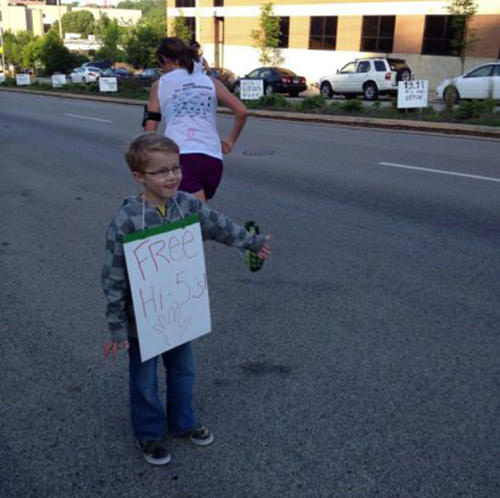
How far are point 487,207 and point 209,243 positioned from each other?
3507 mm

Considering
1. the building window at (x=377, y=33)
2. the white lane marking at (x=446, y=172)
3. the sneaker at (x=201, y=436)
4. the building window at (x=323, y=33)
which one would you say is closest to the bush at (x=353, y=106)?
the white lane marking at (x=446, y=172)

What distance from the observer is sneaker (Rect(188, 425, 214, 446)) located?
2.86 metres

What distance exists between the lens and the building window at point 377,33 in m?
34.9

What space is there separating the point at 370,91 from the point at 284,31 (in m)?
17.5

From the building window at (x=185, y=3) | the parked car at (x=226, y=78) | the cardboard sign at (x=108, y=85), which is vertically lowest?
the cardboard sign at (x=108, y=85)

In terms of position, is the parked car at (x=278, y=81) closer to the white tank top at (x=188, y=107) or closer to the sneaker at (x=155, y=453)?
the white tank top at (x=188, y=107)

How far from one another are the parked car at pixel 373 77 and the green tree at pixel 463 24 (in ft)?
19.1

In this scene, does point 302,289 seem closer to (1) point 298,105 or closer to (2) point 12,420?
(2) point 12,420

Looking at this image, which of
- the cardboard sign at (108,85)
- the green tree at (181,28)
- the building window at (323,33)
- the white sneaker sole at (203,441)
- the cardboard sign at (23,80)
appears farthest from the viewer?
the green tree at (181,28)

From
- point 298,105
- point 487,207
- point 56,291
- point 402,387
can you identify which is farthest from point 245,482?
point 298,105

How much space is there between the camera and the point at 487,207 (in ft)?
23.2

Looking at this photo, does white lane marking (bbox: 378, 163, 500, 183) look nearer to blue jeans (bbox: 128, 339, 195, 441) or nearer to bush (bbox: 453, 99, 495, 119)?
bush (bbox: 453, 99, 495, 119)

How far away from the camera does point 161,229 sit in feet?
8.11

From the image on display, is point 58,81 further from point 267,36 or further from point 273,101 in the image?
point 273,101
